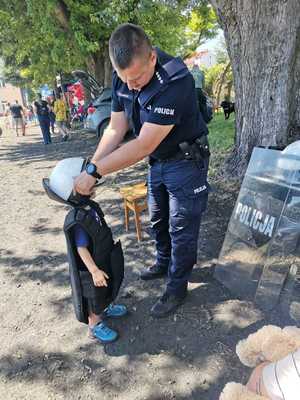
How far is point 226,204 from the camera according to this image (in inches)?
190

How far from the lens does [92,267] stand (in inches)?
96.7

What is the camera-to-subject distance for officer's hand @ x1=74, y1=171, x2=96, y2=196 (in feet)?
7.45

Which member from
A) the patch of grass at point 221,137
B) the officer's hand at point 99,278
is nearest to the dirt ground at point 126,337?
the officer's hand at point 99,278

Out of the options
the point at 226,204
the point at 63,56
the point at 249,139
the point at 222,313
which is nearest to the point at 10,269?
the point at 222,313

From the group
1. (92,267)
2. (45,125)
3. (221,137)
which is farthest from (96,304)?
(45,125)

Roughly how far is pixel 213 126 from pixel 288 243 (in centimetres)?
806

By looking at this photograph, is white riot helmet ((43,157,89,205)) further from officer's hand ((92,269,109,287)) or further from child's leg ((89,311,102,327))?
child's leg ((89,311,102,327))

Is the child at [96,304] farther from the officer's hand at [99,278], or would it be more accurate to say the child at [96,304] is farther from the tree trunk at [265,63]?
the tree trunk at [265,63]

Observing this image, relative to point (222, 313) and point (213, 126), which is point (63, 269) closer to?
point (222, 313)

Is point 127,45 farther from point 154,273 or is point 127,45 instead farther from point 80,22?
point 80,22

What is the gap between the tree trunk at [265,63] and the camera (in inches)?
163

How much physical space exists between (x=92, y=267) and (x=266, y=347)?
1232 millimetres

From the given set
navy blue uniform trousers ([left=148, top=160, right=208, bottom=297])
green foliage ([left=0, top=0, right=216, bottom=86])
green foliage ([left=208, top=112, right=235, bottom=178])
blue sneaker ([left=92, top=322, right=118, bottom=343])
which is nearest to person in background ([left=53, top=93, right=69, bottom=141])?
green foliage ([left=0, top=0, right=216, bottom=86])

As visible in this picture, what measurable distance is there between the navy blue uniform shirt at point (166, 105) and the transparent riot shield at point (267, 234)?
61cm
